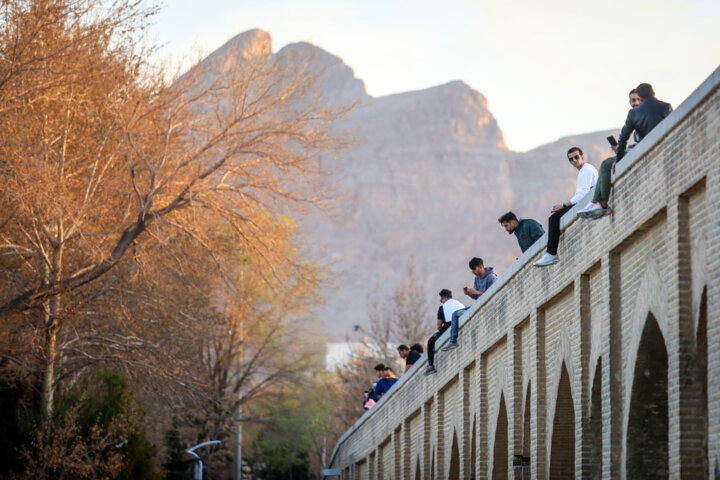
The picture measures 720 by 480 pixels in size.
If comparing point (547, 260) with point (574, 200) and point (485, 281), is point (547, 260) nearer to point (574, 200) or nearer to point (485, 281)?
point (574, 200)

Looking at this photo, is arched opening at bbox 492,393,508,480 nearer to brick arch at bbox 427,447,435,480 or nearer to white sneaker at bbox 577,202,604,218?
brick arch at bbox 427,447,435,480

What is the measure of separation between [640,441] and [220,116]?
1843cm

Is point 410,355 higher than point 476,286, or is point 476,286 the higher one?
point 476,286

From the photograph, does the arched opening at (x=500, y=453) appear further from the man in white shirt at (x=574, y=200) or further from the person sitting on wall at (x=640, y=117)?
the person sitting on wall at (x=640, y=117)

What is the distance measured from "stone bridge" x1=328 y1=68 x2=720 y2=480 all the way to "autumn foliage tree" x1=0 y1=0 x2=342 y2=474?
779 centimetres

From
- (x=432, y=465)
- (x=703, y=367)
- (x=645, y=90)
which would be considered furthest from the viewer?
(x=432, y=465)

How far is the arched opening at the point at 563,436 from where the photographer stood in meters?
17.1

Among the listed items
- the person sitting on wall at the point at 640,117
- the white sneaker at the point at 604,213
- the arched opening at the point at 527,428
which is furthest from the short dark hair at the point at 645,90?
the arched opening at the point at 527,428

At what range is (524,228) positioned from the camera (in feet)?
Answer: 62.6

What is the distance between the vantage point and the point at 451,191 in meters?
171

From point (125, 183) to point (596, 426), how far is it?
16.6m

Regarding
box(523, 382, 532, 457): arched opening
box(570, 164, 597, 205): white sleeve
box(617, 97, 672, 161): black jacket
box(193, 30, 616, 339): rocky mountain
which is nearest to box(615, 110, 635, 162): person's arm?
box(617, 97, 672, 161): black jacket

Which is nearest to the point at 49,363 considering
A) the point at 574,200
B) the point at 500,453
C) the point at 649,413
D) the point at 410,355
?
the point at 410,355

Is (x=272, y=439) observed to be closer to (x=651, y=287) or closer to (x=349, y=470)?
(x=349, y=470)
